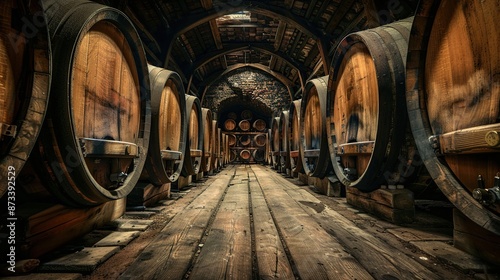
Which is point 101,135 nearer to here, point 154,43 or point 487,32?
point 487,32

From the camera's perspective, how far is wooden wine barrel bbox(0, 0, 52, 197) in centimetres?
93

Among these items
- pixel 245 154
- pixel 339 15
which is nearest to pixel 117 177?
pixel 339 15

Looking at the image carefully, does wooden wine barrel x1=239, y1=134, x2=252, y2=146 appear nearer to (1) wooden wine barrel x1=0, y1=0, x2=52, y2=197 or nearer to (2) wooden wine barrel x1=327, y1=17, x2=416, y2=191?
(2) wooden wine barrel x1=327, y1=17, x2=416, y2=191

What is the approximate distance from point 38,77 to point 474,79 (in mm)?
2081

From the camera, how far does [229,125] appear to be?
15.1 metres

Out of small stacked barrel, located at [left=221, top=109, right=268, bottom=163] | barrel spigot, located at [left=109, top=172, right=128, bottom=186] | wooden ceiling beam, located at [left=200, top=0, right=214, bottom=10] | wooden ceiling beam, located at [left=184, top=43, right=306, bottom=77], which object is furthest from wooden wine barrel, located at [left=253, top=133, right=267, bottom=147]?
barrel spigot, located at [left=109, top=172, right=128, bottom=186]

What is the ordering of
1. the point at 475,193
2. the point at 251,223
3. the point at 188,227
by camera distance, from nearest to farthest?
the point at 475,193, the point at 188,227, the point at 251,223

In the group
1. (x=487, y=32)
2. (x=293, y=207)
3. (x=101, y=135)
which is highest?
(x=487, y=32)

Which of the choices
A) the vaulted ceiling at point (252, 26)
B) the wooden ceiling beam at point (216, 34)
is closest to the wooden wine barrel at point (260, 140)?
the vaulted ceiling at point (252, 26)

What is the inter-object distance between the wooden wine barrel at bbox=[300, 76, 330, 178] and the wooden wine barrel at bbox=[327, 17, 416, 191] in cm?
33

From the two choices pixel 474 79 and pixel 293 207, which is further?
pixel 293 207

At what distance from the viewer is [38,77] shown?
1.04m

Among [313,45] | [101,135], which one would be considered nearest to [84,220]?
[101,135]

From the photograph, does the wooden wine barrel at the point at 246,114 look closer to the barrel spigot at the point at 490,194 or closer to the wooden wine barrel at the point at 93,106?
the wooden wine barrel at the point at 93,106
